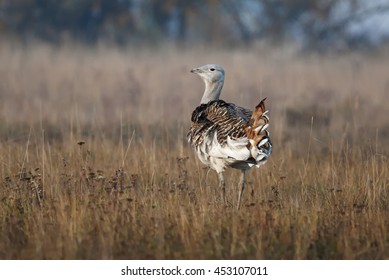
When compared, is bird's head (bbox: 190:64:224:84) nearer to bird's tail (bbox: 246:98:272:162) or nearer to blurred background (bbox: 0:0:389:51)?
bird's tail (bbox: 246:98:272:162)

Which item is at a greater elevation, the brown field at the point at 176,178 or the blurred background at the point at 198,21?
the blurred background at the point at 198,21

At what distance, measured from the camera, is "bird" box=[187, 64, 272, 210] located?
5.16 m

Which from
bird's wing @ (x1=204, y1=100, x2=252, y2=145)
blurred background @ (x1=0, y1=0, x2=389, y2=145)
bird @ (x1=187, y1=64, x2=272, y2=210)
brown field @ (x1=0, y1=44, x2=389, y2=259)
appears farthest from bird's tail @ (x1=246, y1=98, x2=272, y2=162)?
blurred background @ (x1=0, y1=0, x2=389, y2=145)

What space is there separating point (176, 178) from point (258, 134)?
53.3 inches

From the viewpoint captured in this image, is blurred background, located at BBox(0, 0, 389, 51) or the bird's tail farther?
blurred background, located at BBox(0, 0, 389, 51)

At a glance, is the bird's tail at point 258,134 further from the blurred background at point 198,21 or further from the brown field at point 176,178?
the blurred background at point 198,21

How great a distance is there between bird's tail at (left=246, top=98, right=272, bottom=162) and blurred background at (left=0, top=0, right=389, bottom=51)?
494 inches

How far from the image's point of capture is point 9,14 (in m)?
18.7

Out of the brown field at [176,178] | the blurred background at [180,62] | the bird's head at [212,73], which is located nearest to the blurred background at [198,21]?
the blurred background at [180,62]

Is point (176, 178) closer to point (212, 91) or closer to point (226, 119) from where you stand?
point (212, 91)

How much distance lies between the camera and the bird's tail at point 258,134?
5.06 m

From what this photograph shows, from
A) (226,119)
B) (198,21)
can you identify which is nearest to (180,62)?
(198,21)

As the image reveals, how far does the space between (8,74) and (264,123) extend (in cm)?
852

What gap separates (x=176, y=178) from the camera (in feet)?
20.9
